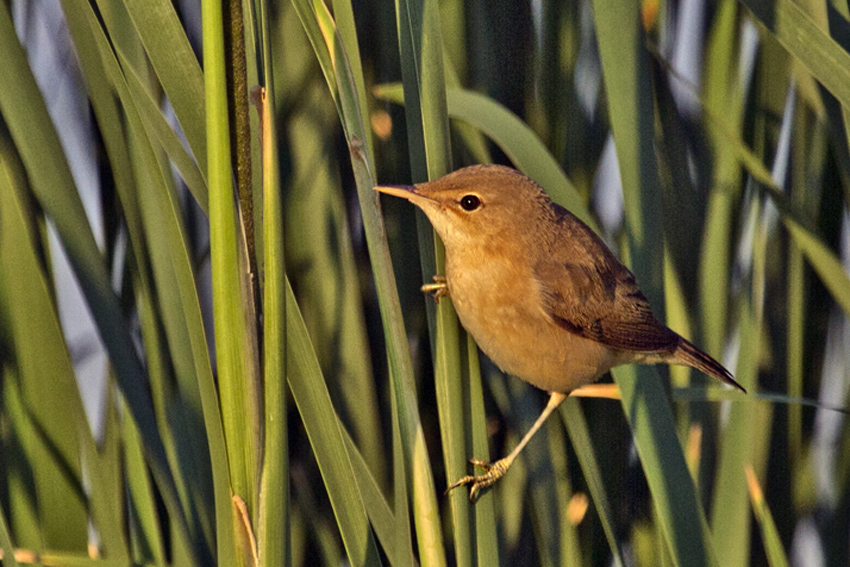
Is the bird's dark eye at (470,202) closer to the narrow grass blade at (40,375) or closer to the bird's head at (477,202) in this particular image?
the bird's head at (477,202)

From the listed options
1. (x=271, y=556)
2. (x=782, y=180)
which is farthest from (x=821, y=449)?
(x=271, y=556)

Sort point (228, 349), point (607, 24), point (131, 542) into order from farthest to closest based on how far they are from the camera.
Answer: point (131, 542) < point (607, 24) < point (228, 349)

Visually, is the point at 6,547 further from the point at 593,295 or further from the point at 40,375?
the point at 593,295

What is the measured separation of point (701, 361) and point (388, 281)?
58 centimetres

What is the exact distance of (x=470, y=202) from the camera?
990mm

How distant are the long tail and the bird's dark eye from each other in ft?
1.32

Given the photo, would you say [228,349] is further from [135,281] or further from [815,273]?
[815,273]

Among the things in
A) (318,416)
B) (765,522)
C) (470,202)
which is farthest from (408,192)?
(765,522)

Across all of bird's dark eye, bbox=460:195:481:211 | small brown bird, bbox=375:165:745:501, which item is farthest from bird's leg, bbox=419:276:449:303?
bird's dark eye, bbox=460:195:481:211

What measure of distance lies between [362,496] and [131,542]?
0.43 metres

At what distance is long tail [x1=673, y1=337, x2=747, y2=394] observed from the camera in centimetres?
109

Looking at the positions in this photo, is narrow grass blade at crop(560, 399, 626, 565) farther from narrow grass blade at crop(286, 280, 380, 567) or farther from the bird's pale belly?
narrow grass blade at crop(286, 280, 380, 567)

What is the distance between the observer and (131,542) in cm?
108

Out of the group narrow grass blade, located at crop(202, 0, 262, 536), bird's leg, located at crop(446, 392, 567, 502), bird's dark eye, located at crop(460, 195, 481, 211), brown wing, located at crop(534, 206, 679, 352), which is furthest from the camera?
brown wing, located at crop(534, 206, 679, 352)
